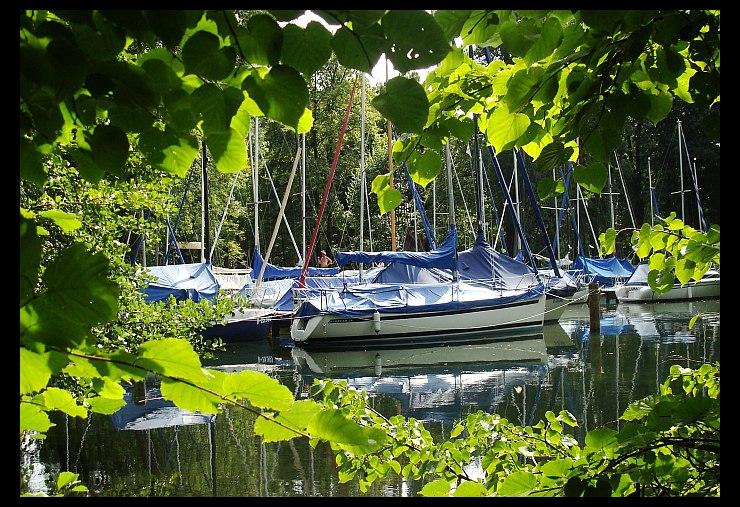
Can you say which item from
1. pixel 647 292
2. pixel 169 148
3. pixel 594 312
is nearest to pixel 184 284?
pixel 594 312

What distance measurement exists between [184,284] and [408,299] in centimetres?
597

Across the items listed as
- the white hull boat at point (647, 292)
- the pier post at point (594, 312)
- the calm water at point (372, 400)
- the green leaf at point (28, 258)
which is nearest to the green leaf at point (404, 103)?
the green leaf at point (28, 258)

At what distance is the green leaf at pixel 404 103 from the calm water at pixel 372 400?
1848 millimetres

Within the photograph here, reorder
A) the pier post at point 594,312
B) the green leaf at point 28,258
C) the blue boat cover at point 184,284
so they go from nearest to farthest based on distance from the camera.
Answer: the green leaf at point 28,258
the blue boat cover at point 184,284
the pier post at point 594,312

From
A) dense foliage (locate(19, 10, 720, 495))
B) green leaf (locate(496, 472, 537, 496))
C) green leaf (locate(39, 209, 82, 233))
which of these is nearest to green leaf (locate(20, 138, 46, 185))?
dense foliage (locate(19, 10, 720, 495))

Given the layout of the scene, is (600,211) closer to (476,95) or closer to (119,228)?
(119,228)

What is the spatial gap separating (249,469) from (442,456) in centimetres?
617

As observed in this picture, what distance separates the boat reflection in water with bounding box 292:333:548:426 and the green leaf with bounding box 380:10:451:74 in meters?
9.21

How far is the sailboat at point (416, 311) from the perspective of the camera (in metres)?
18.9

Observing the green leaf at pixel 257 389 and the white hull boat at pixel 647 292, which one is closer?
the green leaf at pixel 257 389

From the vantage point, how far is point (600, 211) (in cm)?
4084

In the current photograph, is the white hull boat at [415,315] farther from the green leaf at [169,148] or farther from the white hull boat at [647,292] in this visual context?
the green leaf at [169,148]

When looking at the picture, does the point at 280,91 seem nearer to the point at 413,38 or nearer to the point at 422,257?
the point at 413,38
